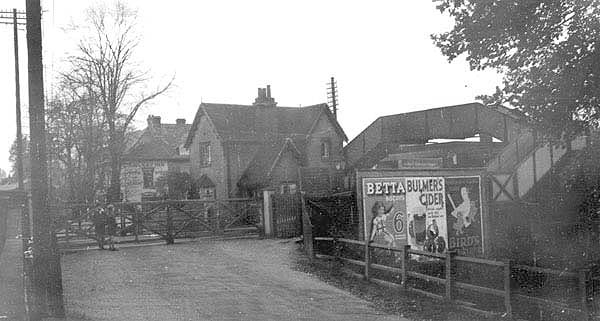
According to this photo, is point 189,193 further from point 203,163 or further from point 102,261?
point 102,261

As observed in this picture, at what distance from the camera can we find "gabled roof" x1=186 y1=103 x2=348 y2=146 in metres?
47.8

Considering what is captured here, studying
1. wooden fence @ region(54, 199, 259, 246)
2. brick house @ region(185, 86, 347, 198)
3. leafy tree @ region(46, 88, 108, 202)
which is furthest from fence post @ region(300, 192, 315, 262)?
leafy tree @ region(46, 88, 108, 202)

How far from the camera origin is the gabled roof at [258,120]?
157ft

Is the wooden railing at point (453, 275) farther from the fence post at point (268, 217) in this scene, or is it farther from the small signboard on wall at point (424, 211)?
the fence post at point (268, 217)

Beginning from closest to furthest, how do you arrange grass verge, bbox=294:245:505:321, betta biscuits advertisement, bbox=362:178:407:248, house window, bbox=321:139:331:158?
1. grass verge, bbox=294:245:505:321
2. betta biscuits advertisement, bbox=362:178:407:248
3. house window, bbox=321:139:331:158

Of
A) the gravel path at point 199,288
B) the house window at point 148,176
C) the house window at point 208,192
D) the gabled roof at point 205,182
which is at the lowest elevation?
the gravel path at point 199,288

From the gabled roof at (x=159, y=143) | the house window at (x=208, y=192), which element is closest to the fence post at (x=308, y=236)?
the house window at (x=208, y=192)

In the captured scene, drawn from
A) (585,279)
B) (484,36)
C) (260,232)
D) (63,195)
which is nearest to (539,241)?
(260,232)

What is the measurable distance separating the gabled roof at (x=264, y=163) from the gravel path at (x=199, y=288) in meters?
24.8

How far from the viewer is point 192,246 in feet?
69.8

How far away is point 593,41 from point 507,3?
6.12 ft

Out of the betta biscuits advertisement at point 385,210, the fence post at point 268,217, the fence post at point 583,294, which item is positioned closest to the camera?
the fence post at point 583,294

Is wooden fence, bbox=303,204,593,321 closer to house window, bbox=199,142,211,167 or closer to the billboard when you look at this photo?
the billboard

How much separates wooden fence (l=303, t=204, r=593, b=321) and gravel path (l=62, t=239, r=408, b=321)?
1.26 m
